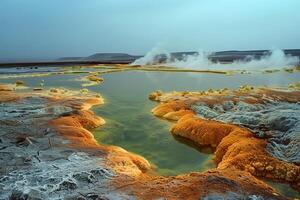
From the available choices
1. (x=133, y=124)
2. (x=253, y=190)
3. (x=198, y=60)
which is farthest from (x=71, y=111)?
(x=198, y=60)

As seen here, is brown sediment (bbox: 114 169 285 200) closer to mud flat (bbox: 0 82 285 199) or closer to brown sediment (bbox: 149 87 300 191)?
mud flat (bbox: 0 82 285 199)

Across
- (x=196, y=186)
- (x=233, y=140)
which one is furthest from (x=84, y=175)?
(x=233, y=140)

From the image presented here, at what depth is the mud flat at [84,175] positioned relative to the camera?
1112 cm

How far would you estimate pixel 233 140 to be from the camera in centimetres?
1736

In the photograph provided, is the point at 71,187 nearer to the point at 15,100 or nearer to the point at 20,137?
the point at 20,137

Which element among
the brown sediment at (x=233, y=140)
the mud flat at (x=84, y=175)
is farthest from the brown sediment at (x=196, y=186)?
the brown sediment at (x=233, y=140)

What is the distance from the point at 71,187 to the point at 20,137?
24.3 ft

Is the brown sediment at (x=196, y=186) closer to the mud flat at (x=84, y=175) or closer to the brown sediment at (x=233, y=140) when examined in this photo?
the mud flat at (x=84, y=175)

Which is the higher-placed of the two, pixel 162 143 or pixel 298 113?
pixel 298 113

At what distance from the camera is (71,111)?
24141 millimetres

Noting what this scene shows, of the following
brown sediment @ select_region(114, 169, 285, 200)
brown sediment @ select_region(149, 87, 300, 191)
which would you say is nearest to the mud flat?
brown sediment @ select_region(114, 169, 285, 200)

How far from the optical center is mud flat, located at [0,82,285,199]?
438 inches

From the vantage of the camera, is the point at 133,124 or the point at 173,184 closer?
the point at 173,184

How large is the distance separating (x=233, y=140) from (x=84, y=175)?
318 inches
